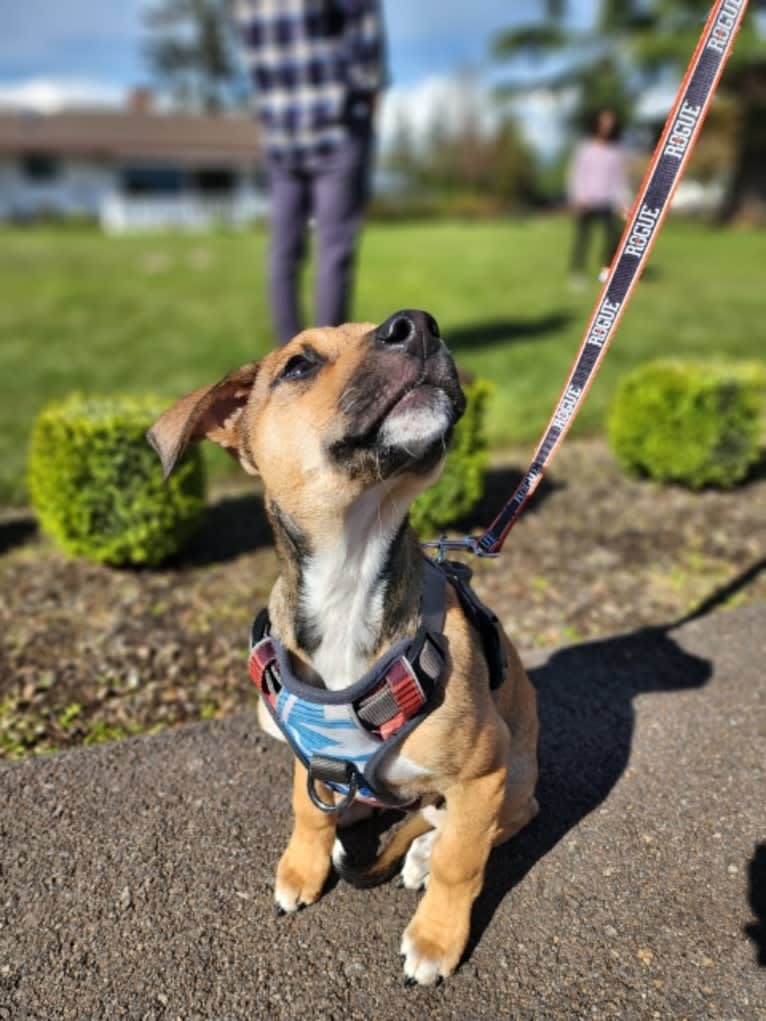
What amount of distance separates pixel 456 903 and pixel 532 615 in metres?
2.44

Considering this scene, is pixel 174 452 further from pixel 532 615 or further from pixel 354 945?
pixel 532 615

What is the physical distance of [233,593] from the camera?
4.98 meters

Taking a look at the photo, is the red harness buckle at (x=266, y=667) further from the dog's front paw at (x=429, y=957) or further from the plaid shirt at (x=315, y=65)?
the plaid shirt at (x=315, y=65)

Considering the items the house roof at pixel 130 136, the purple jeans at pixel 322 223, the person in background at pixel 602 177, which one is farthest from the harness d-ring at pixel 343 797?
the house roof at pixel 130 136

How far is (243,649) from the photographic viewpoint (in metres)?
4.43

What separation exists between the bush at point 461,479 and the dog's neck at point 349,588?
2.85m

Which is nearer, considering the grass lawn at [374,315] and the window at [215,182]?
the grass lawn at [374,315]

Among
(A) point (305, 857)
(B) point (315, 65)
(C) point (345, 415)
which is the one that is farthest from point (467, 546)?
(B) point (315, 65)

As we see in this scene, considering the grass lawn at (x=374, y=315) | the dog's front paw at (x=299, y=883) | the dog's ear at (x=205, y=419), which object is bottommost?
the grass lawn at (x=374, y=315)

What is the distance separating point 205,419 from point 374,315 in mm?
10809

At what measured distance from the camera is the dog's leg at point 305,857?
2.80 m

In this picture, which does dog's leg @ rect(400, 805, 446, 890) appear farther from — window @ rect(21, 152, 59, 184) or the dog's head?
window @ rect(21, 152, 59, 184)

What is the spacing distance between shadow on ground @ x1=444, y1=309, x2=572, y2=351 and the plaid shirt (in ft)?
14.7

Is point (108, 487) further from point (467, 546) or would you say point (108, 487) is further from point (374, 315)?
point (374, 315)
